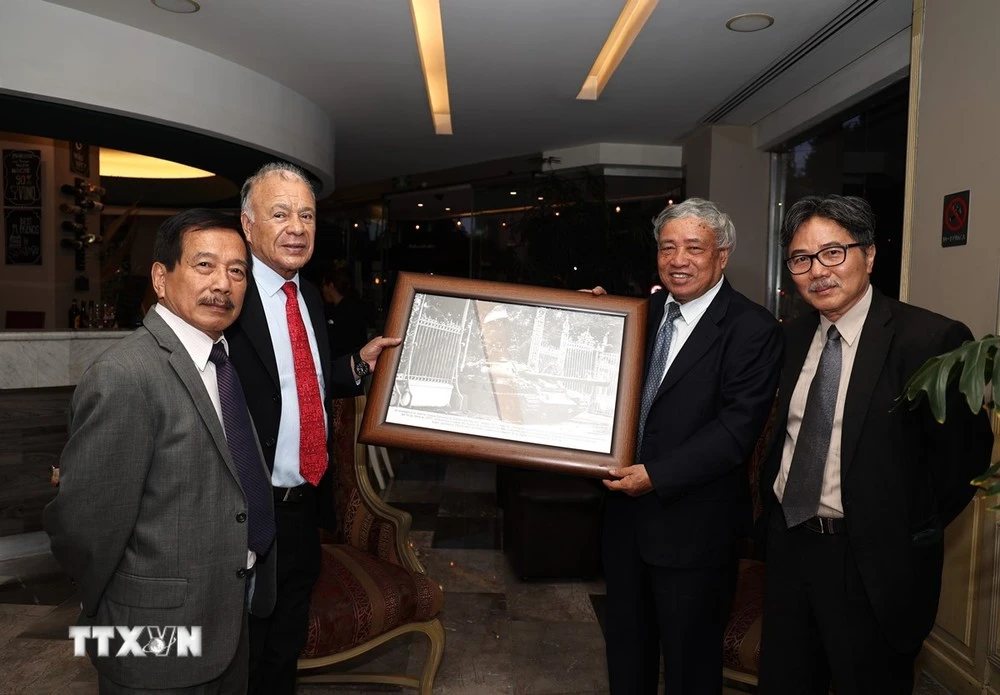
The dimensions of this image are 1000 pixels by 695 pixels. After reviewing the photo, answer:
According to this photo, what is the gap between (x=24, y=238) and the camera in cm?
751

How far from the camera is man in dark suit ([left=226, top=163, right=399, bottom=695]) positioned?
187 cm

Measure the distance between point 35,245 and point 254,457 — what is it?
755cm

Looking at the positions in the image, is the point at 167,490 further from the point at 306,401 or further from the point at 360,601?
the point at 360,601

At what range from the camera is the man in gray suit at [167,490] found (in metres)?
1.32

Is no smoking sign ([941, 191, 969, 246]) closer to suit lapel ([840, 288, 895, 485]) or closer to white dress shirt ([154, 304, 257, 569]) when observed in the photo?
suit lapel ([840, 288, 895, 485])

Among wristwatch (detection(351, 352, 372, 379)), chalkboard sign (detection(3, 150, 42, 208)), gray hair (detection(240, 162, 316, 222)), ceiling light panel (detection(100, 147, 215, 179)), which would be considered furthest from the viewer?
ceiling light panel (detection(100, 147, 215, 179))

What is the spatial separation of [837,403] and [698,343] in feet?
1.25

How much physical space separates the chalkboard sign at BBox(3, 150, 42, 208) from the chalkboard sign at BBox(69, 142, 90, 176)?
0.34m

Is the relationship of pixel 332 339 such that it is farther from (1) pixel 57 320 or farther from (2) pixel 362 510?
(1) pixel 57 320

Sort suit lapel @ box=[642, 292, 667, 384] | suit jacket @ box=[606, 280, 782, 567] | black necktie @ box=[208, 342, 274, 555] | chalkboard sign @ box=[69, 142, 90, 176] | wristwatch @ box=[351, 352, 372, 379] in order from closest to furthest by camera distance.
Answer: black necktie @ box=[208, 342, 274, 555] → suit jacket @ box=[606, 280, 782, 567] → suit lapel @ box=[642, 292, 667, 384] → wristwatch @ box=[351, 352, 372, 379] → chalkboard sign @ box=[69, 142, 90, 176]

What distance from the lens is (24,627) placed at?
3.23 meters

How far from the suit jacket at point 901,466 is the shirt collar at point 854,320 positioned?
0.10 ft

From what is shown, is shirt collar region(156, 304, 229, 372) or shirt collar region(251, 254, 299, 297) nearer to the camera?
shirt collar region(156, 304, 229, 372)

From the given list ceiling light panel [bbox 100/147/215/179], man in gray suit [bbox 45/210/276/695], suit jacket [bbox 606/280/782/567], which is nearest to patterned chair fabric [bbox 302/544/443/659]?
man in gray suit [bbox 45/210/276/695]
